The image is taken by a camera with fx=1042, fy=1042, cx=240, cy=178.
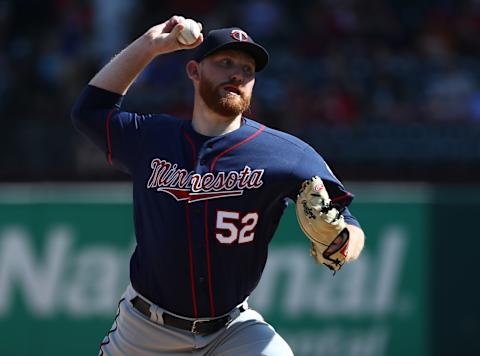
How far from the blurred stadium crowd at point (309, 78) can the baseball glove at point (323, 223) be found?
4.50 metres

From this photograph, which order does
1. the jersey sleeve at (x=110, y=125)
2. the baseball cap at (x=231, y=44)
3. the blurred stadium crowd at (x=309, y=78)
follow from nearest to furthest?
the baseball cap at (x=231, y=44)
the jersey sleeve at (x=110, y=125)
the blurred stadium crowd at (x=309, y=78)

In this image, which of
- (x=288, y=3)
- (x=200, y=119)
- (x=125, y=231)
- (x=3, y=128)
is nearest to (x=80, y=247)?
(x=125, y=231)

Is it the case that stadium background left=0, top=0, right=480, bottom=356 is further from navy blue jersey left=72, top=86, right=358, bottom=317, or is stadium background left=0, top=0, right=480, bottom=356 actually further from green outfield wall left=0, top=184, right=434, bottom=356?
navy blue jersey left=72, top=86, right=358, bottom=317

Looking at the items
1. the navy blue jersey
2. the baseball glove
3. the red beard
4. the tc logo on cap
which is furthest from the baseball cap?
the baseball glove

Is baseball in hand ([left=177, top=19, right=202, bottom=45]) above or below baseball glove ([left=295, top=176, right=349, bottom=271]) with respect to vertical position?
above

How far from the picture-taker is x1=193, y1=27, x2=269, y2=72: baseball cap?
13.7 ft

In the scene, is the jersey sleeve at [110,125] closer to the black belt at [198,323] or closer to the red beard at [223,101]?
the red beard at [223,101]

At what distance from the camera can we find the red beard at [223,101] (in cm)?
417

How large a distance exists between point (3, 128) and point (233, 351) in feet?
20.2

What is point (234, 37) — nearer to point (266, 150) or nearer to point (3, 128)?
point (266, 150)

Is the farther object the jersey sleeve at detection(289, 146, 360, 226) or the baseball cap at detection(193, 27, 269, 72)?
the baseball cap at detection(193, 27, 269, 72)

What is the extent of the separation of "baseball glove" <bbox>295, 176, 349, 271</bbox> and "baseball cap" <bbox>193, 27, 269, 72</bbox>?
603 millimetres

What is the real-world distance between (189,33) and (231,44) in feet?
0.57

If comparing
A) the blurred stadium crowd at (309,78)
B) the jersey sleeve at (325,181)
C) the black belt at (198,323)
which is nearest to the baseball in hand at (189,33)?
the jersey sleeve at (325,181)
